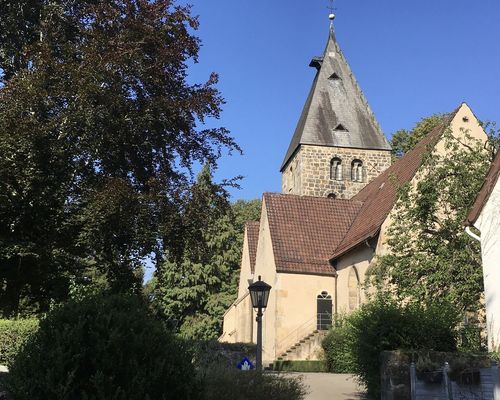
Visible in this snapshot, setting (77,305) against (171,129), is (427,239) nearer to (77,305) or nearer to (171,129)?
(171,129)

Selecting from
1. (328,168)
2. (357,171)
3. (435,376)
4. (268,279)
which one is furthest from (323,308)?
(435,376)

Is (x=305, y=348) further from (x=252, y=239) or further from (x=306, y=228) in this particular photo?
(x=252, y=239)

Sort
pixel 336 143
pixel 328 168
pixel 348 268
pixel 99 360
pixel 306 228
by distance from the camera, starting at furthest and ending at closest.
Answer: pixel 336 143 < pixel 328 168 < pixel 306 228 < pixel 348 268 < pixel 99 360

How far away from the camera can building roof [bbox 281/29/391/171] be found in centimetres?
3906

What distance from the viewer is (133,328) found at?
5.56 m

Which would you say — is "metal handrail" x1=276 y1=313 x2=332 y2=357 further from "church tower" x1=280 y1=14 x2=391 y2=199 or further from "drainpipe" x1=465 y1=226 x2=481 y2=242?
"drainpipe" x1=465 y1=226 x2=481 y2=242

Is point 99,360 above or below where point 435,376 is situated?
above

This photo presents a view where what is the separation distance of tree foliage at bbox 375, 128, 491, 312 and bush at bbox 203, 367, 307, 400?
917 cm

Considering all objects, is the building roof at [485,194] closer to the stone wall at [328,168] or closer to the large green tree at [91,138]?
the large green tree at [91,138]

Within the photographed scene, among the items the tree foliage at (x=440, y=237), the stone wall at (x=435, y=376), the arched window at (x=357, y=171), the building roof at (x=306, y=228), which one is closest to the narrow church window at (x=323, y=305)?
the building roof at (x=306, y=228)

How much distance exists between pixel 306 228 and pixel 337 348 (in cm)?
817

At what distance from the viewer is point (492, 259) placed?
13320mm

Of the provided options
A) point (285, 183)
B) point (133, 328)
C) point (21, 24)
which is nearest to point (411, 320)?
point (133, 328)

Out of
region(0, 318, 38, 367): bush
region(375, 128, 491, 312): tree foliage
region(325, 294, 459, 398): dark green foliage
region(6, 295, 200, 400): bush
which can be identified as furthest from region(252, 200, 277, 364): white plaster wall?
region(6, 295, 200, 400): bush
